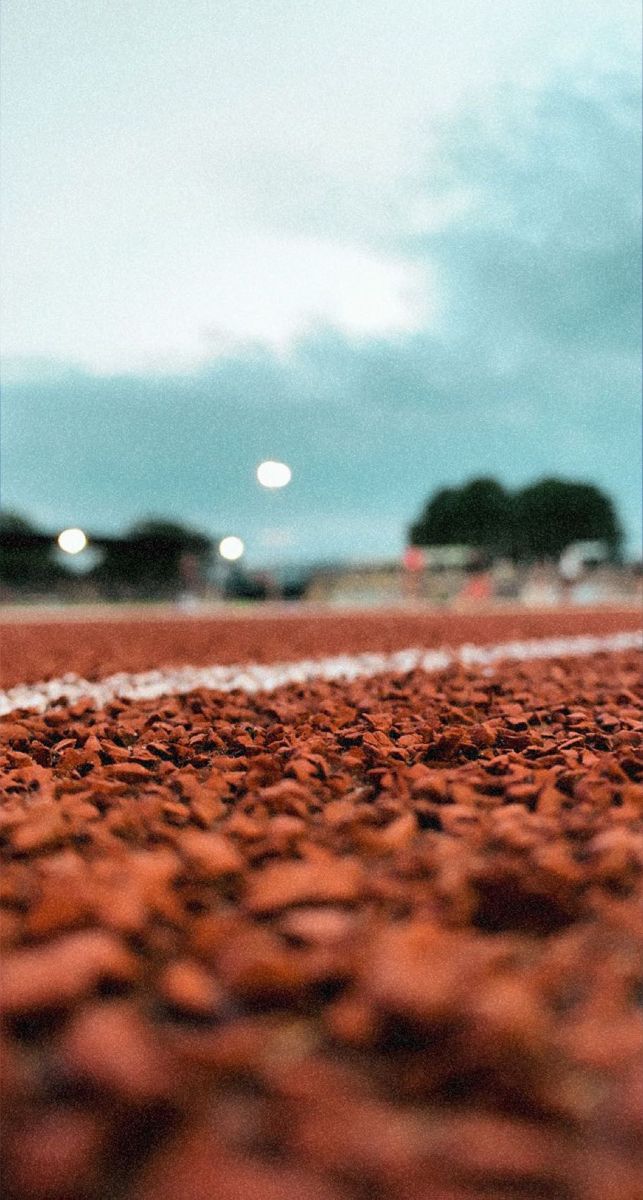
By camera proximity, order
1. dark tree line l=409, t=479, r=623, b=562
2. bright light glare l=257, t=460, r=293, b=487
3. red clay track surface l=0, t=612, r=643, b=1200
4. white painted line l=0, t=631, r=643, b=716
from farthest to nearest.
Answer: dark tree line l=409, t=479, r=623, b=562 < bright light glare l=257, t=460, r=293, b=487 < white painted line l=0, t=631, r=643, b=716 < red clay track surface l=0, t=612, r=643, b=1200

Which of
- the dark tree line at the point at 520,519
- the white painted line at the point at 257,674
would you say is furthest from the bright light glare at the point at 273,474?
the dark tree line at the point at 520,519

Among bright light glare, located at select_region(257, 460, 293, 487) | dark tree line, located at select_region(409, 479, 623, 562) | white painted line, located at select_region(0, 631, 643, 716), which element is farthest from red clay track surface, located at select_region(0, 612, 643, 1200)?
dark tree line, located at select_region(409, 479, 623, 562)

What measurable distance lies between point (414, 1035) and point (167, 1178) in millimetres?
252

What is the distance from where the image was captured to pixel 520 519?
57219 mm

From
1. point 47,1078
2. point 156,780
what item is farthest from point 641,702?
point 47,1078

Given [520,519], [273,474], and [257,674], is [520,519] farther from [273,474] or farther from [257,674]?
[257,674]

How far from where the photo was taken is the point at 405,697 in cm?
297

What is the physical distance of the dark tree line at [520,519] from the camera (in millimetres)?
55219

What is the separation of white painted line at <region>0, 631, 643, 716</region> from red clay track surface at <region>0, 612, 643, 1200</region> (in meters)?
1.40

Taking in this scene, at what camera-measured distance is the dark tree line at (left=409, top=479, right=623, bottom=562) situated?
55219 mm

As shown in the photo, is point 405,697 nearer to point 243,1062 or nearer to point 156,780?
point 156,780

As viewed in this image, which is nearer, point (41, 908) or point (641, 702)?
point (41, 908)

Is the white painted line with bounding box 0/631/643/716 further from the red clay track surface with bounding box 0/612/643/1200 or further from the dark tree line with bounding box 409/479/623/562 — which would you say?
the dark tree line with bounding box 409/479/623/562

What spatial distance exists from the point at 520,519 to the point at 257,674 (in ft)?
180
